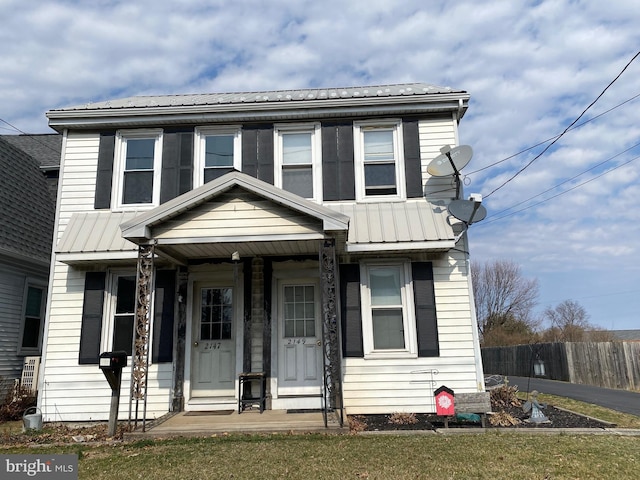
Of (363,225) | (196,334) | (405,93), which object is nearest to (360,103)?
(405,93)

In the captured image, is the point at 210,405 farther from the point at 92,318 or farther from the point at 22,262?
the point at 22,262

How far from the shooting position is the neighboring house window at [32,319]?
10.8 metres

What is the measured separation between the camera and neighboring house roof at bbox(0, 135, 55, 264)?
10.6 metres

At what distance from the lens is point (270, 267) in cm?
891

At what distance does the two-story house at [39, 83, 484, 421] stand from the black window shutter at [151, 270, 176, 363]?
0.8 inches

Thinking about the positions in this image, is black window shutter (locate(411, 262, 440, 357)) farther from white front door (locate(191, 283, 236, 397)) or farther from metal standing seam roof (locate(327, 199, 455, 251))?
white front door (locate(191, 283, 236, 397))

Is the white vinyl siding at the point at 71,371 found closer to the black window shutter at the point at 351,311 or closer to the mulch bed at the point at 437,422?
the black window shutter at the point at 351,311

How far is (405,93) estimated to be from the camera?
9438 mm

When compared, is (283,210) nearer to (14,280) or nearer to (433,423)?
(433,423)

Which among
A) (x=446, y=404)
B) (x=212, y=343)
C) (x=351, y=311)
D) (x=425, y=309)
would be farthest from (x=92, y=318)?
(x=446, y=404)

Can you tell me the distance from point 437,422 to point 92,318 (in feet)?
21.2

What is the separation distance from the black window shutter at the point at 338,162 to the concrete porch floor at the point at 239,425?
411 cm

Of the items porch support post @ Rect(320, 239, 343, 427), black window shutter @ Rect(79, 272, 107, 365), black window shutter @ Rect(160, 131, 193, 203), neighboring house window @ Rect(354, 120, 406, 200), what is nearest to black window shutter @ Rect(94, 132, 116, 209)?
black window shutter @ Rect(160, 131, 193, 203)

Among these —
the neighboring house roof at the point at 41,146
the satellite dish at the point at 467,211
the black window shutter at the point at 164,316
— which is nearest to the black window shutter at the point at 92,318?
the black window shutter at the point at 164,316
